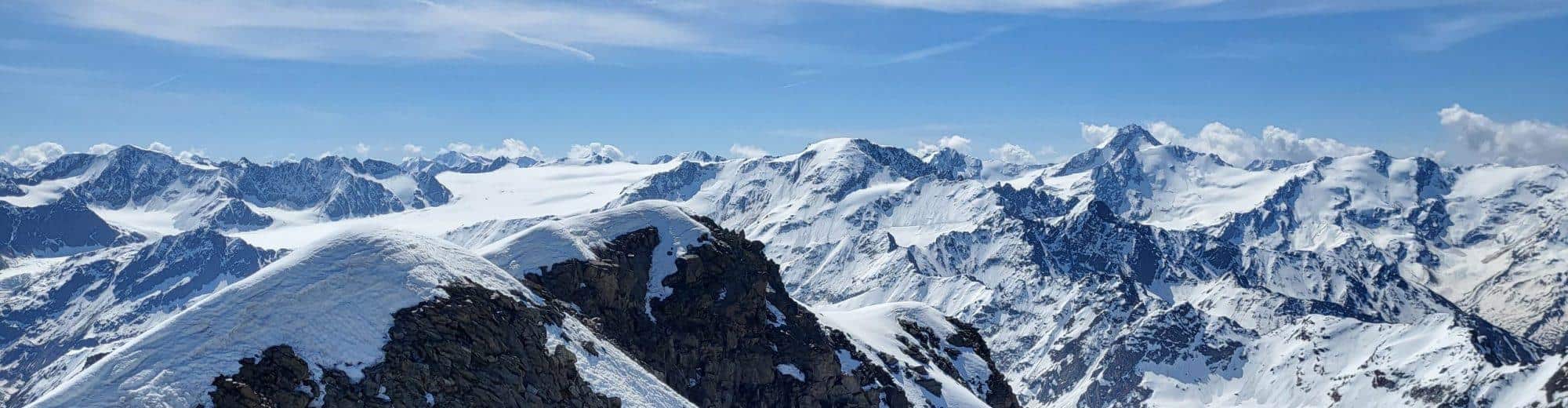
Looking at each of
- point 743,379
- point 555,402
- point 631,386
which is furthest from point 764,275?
point 555,402

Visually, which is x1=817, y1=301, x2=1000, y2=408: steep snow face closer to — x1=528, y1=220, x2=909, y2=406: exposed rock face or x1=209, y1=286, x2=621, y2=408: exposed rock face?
x1=528, y1=220, x2=909, y2=406: exposed rock face

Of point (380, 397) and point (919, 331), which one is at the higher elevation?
point (380, 397)

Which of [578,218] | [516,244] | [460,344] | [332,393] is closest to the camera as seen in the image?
[332,393]

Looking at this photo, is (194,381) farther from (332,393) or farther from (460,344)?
(460,344)

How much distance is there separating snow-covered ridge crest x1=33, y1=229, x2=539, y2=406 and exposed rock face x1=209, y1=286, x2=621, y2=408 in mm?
891

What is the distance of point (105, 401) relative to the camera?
178 ft

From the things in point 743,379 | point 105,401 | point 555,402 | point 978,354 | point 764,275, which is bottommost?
point 978,354

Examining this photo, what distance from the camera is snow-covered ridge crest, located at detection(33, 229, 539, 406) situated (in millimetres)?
55844

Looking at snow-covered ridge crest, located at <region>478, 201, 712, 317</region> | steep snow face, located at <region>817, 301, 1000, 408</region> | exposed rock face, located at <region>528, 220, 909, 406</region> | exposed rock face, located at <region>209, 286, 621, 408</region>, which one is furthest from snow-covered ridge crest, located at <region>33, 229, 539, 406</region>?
steep snow face, located at <region>817, 301, 1000, 408</region>

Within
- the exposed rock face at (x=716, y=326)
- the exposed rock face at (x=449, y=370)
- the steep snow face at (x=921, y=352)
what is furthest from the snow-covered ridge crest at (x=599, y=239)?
the steep snow face at (x=921, y=352)

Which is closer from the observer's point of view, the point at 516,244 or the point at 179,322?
the point at 179,322

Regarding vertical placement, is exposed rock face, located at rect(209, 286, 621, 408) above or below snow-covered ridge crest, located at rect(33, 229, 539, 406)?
below

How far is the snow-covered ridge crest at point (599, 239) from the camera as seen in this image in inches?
3782

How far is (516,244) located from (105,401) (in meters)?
45.9
